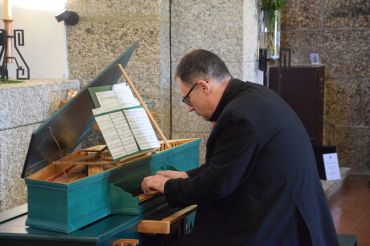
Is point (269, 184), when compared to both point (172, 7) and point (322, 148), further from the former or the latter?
point (322, 148)

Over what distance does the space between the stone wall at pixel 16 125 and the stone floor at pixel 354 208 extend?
235 centimetres

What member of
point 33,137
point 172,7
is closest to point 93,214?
point 33,137

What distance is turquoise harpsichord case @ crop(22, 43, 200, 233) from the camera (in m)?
2.52

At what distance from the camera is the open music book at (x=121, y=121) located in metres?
2.82

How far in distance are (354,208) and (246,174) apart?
11.3 ft

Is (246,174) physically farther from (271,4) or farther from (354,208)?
(354,208)

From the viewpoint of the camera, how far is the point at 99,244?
8.00ft

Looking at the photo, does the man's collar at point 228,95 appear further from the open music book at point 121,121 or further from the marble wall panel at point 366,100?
the marble wall panel at point 366,100

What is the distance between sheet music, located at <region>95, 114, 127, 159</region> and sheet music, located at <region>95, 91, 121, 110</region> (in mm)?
50

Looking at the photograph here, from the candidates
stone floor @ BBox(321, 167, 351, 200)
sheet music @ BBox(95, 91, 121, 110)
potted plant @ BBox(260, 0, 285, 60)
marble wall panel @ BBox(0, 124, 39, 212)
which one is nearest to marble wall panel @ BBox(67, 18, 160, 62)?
marble wall panel @ BBox(0, 124, 39, 212)

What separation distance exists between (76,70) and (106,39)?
0.28m

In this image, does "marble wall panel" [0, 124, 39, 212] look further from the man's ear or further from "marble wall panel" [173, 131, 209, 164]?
the man's ear

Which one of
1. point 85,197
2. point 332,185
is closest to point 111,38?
point 85,197

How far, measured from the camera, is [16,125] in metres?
3.77
